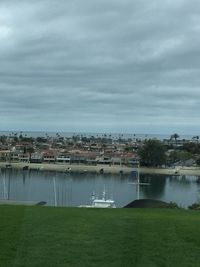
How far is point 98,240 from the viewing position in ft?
28.8

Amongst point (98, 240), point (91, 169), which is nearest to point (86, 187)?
point (91, 169)

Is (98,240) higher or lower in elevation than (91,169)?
higher

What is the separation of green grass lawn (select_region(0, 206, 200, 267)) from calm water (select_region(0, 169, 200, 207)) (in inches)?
1208

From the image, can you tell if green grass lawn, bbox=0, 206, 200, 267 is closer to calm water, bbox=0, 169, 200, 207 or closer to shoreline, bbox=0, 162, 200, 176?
calm water, bbox=0, 169, 200, 207

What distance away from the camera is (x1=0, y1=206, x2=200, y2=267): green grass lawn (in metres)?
7.60

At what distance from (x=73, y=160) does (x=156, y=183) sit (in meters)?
19.1

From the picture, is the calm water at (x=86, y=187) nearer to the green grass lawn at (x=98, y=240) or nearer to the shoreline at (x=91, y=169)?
the shoreline at (x=91, y=169)

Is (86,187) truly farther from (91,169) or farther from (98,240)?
(98,240)

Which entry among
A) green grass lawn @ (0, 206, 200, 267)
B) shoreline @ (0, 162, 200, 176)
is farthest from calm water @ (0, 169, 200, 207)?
green grass lawn @ (0, 206, 200, 267)

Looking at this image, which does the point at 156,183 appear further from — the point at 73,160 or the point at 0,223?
the point at 0,223

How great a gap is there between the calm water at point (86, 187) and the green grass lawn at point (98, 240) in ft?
101

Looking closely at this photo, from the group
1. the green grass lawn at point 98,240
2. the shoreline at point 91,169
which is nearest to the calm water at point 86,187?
the shoreline at point 91,169

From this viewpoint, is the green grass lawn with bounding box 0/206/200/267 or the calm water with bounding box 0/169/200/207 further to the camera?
the calm water with bounding box 0/169/200/207

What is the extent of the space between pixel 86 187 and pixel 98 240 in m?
52.5
